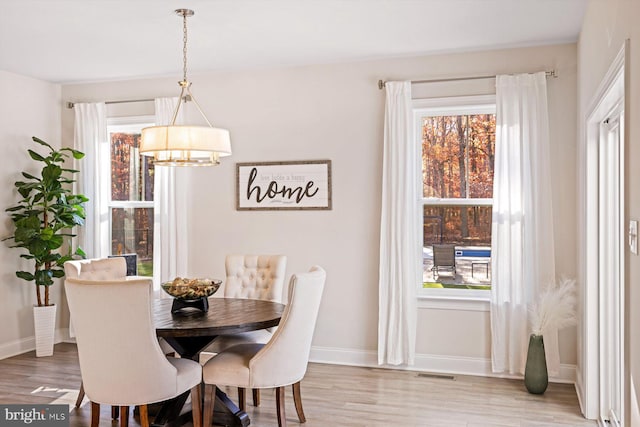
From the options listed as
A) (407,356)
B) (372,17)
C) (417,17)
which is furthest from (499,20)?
(407,356)

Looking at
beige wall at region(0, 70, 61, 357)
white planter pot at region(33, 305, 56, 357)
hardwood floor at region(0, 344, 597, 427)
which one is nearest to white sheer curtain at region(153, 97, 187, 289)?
white planter pot at region(33, 305, 56, 357)

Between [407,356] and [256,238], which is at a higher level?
[256,238]

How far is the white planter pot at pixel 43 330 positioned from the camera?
5324 mm

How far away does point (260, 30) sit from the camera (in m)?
4.21

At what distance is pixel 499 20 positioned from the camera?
400 cm

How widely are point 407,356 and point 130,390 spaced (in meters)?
2.51

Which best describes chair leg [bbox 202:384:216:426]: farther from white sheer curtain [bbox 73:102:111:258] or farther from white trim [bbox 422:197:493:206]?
white sheer curtain [bbox 73:102:111:258]

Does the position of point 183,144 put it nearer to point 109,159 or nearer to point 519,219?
point 519,219

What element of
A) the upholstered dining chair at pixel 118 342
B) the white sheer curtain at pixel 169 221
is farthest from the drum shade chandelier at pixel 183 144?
Answer: the white sheer curtain at pixel 169 221

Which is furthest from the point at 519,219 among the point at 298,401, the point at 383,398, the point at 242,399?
the point at 242,399

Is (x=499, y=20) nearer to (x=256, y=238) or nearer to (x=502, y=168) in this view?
(x=502, y=168)

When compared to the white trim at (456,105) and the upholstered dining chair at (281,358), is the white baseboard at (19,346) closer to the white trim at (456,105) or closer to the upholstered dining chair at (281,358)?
the upholstered dining chair at (281,358)

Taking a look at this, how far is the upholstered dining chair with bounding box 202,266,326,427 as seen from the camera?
3.26 metres

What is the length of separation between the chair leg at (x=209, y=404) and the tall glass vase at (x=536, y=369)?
2.30 m
